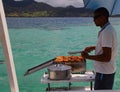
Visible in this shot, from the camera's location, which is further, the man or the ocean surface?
the ocean surface

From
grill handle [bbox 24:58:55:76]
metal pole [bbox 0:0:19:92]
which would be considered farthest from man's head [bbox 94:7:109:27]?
metal pole [bbox 0:0:19:92]

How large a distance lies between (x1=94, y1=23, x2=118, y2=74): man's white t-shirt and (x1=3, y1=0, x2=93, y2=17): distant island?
781 centimetres

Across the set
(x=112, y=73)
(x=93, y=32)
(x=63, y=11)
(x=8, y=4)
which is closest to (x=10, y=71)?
(x=112, y=73)

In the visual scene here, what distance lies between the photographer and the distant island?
410 inches

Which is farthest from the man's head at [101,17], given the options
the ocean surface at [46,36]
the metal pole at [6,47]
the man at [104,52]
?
the ocean surface at [46,36]

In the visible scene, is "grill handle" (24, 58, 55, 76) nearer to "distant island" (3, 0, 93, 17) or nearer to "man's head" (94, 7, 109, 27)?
"man's head" (94, 7, 109, 27)

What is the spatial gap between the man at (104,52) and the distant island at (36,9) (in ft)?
25.6

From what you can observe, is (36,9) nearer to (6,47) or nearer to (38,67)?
(6,47)

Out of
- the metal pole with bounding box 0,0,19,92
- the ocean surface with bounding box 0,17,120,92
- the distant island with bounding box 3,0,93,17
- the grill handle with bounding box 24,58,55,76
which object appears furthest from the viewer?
the ocean surface with bounding box 0,17,120,92

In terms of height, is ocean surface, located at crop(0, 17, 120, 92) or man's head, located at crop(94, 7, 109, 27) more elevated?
man's head, located at crop(94, 7, 109, 27)

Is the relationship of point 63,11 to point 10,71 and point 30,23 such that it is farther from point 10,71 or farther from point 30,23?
point 10,71

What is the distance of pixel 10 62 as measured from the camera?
258 cm

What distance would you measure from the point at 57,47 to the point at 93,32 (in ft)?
5.02

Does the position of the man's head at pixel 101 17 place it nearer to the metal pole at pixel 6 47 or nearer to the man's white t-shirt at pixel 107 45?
the man's white t-shirt at pixel 107 45
